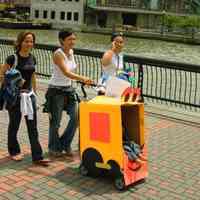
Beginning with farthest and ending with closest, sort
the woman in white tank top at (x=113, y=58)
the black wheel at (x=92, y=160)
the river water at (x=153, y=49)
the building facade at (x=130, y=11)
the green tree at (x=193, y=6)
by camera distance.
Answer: the green tree at (x=193, y=6) < the building facade at (x=130, y=11) < the river water at (x=153, y=49) < the woman in white tank top at (x=113, y=58) < the black wheel at (x=92, y=160)

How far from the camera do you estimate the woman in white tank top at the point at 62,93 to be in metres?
5.65

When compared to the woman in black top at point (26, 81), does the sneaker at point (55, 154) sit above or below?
below

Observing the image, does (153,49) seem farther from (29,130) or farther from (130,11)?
(29,130)

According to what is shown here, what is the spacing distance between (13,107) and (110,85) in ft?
4.13

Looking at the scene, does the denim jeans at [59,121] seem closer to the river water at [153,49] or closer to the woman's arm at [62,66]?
the woman's arm at [62,66]

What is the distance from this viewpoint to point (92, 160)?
211 inches

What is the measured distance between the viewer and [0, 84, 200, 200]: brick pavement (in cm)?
499

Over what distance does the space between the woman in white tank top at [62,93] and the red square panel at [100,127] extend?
0.53m

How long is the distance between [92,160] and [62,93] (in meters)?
1.01

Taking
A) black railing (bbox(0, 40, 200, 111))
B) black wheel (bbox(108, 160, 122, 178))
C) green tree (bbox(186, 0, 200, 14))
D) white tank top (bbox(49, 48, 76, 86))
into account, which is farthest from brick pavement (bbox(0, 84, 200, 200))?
green tree (bbox(186, 0, 200, 14))

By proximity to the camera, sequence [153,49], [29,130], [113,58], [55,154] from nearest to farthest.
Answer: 1. [29,130]
2. [55,154]
3. [113,58]
4. [153,49]

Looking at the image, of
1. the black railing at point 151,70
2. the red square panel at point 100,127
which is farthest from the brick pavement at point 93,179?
the black railing at point 151,70

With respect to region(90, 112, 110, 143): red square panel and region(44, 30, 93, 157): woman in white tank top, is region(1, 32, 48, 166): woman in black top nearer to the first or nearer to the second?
region(44, 30, 93, 157): woman in white tank top

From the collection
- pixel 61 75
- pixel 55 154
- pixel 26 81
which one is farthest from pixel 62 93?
pixel 55 154
